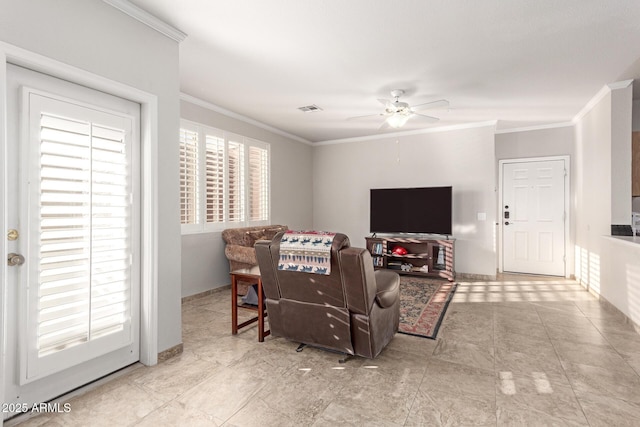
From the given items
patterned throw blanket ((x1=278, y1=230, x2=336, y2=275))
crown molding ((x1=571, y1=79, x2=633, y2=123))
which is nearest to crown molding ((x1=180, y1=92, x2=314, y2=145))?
patterned throw blanket ((x1=278, y1=230, x2=336, y2=275))

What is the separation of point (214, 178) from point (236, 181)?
473mm

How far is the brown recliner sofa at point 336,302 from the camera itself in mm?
2439

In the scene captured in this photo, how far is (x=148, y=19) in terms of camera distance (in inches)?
98.6

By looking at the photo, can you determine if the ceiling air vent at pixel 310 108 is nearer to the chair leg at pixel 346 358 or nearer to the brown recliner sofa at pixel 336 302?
the brown recliner sofa at pixel 336 302

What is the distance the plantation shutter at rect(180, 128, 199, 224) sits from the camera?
4.38 m

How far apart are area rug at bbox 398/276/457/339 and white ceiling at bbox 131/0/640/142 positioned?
8.76 ft

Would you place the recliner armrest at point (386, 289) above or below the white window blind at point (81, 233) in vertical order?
below

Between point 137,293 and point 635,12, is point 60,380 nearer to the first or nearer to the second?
point 137,293

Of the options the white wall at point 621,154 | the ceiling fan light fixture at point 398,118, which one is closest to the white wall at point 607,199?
the white wall at point 621,154

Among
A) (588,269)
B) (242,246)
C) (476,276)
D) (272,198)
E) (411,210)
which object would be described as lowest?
(476,276)

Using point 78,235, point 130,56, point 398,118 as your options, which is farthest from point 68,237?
point 398,118

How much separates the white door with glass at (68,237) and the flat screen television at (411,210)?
4485mm

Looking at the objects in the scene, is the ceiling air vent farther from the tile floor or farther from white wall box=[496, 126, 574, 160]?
white wall box=[496, 126, 574, 160]

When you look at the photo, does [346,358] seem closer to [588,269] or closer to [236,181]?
[236,181]
